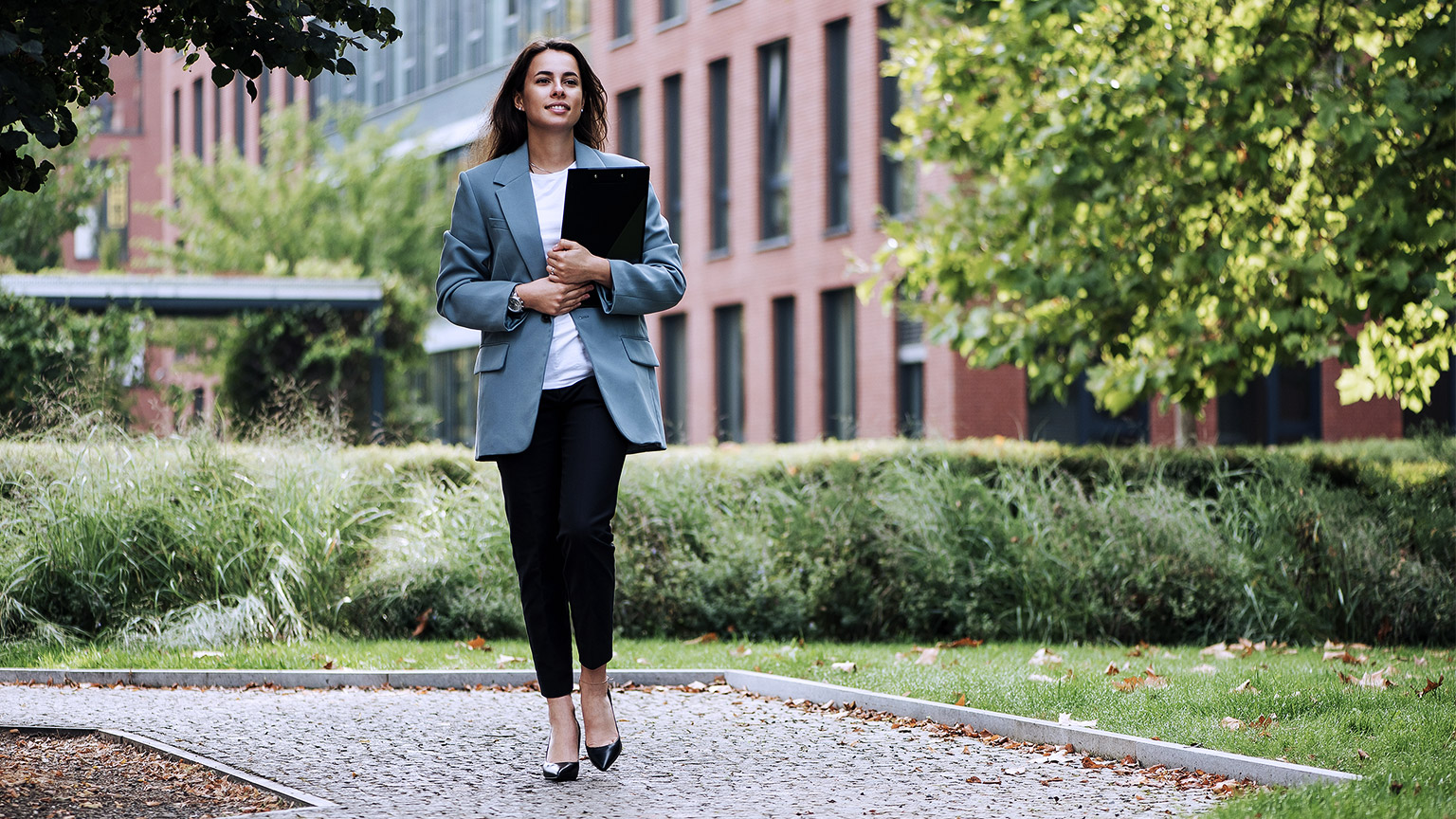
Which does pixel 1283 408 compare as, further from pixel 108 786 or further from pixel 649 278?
pixel 108 786

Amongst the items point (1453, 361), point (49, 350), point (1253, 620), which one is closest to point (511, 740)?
point (1253, 620)

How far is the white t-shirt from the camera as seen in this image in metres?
4.79

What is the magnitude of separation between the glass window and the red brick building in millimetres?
33

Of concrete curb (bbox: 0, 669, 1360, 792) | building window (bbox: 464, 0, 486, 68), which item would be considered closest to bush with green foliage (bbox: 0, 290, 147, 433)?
concrete curb (bbox: 0, 669, 1360, 792)

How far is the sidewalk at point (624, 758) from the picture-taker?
4496 mm

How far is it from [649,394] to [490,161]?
880mm

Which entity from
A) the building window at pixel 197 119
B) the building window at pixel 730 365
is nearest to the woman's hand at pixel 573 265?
the building window at pixel 730 365

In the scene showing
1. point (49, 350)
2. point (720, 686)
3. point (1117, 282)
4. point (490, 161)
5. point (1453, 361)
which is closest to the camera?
point (490, 161)

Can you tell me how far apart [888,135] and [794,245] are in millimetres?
2755

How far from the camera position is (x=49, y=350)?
1872cm

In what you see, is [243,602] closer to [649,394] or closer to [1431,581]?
[649,394]

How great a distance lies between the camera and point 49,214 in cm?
3275

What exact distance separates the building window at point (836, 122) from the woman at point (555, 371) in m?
21.2

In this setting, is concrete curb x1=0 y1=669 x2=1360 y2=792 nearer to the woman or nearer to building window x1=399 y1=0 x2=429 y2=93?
the woman
